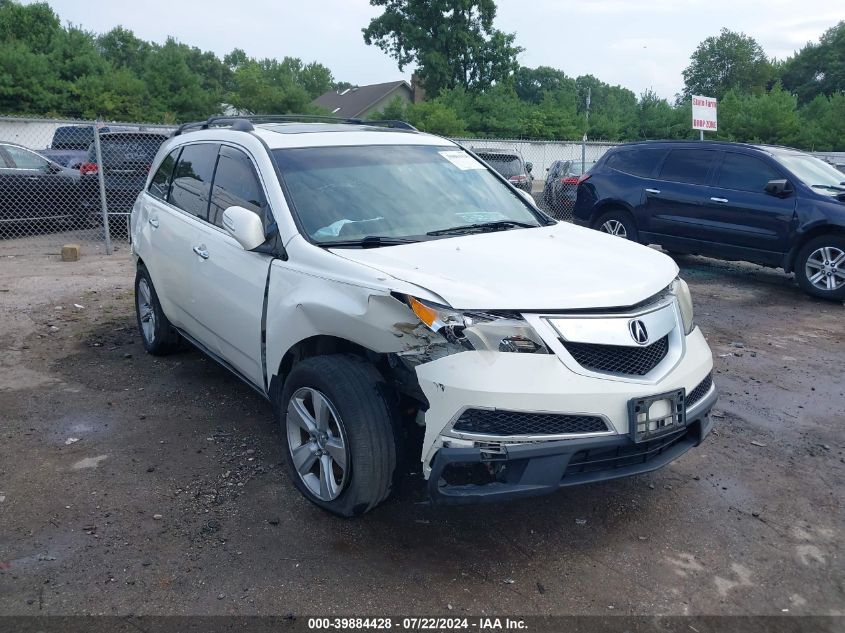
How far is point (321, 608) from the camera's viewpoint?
283 cm

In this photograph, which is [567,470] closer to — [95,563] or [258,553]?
[258,553]

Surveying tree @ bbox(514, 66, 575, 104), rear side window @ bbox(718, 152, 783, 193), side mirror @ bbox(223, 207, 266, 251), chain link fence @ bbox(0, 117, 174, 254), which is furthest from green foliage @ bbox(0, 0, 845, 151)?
tree @ bbox(514, 66, 575, 104)

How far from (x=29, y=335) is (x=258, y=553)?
447 cm

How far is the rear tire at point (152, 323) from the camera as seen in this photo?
18.4 ft

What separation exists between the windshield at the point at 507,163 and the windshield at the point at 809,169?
575 centimetres

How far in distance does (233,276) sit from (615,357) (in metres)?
2.15

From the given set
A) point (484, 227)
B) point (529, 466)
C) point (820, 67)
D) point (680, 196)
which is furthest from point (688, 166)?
point (820, 67)

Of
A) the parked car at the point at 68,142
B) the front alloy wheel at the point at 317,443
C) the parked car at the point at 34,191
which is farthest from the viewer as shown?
the parked car at the point at 68,142

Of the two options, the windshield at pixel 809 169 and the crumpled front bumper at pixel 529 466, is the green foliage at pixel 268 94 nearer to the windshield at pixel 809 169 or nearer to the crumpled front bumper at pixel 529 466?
the windshield at pixel 809 169

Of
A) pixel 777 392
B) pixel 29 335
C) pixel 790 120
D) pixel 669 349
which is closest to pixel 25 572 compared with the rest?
pixel 669 349

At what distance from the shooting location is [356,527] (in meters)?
3.41

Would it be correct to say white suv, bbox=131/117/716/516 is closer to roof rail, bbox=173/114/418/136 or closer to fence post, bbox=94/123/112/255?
roof rail, bbox=173/114/418/136

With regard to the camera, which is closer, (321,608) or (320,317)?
(321,608)

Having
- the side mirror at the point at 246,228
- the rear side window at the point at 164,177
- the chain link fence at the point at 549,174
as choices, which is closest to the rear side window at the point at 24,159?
the chain link fence at the point at 549,174
